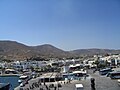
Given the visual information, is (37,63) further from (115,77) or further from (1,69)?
(115,77)

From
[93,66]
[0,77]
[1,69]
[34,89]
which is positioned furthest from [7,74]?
[34,89]

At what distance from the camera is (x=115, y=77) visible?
4506 centimetres

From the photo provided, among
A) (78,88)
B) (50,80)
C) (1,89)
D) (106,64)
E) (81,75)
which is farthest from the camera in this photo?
(106,64)

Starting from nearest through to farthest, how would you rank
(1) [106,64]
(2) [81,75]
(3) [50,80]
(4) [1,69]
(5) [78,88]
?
1. (5) [78,88]
2. (3) [50,80]
3. (2) [81,75]
4. (1) [106,64]
5. (4) [1,69]

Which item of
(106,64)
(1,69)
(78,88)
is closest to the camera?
(78,88)

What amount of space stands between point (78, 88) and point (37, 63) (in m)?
68.3

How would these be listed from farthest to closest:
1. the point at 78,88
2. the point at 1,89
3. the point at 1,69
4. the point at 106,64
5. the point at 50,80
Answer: the point at 1,69 → the point at 106,64 → the point at 50,80 → the point at 1,89 → the point at 78,88

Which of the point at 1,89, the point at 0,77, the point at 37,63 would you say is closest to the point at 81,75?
the point at 1,89

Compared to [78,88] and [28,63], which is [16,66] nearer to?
[28,63]

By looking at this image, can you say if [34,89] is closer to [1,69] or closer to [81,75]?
[81,75]

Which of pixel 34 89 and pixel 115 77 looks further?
pixel 115 77

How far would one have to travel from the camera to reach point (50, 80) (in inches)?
1692

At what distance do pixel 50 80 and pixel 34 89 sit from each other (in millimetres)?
9990

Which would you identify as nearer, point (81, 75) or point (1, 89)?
point (1, 89)
